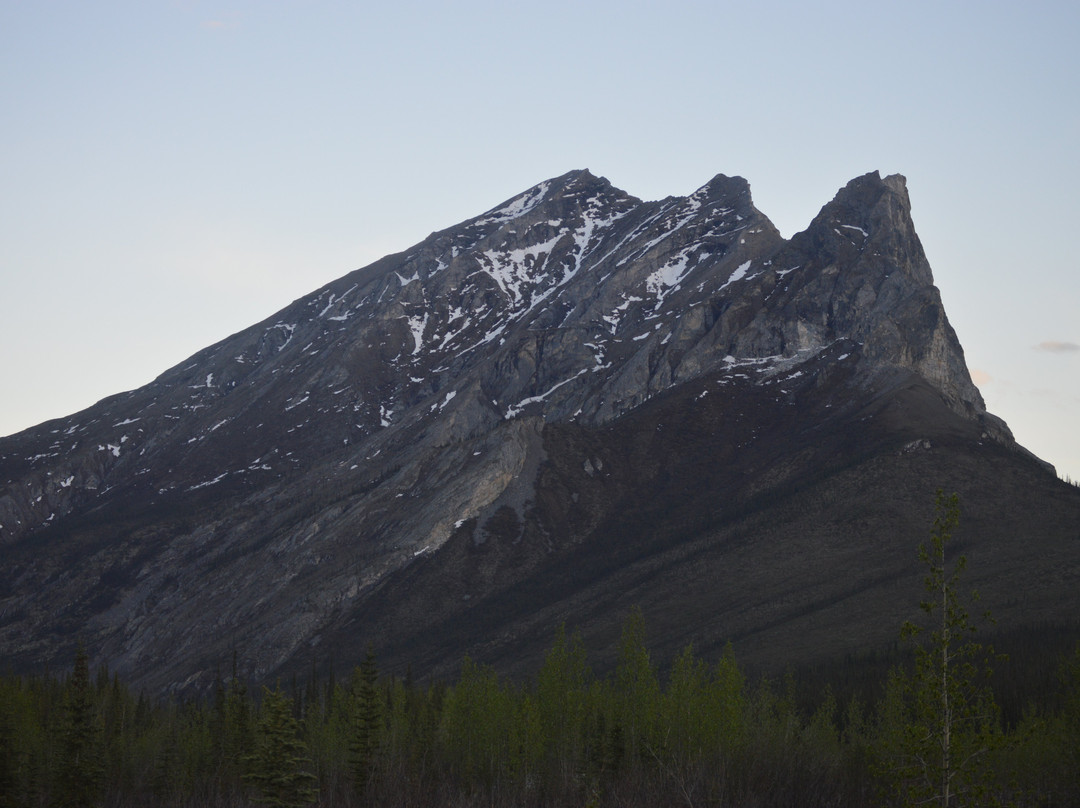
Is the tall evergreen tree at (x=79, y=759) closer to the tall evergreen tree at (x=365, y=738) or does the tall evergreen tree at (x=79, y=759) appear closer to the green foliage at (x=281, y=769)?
the tall evergreen tree at (x=365, y=738)

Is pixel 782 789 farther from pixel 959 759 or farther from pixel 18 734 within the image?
pixel 18 734

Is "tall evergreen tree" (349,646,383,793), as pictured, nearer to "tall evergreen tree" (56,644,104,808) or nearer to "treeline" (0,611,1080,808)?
"treeline" (0,611,1080,808)

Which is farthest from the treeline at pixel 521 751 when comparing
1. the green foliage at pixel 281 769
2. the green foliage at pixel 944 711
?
the green foliage at pixel 944 711

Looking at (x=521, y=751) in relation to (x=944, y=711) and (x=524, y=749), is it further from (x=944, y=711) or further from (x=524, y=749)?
(x=944, y=711)

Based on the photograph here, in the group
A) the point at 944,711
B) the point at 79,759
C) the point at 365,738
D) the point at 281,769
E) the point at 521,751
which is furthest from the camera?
the point at 521,751

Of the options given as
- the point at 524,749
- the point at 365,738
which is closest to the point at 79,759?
the point at 365,738

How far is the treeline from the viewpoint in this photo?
6794 cm

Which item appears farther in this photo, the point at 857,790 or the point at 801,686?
the point at 801,686

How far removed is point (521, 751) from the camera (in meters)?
88.6

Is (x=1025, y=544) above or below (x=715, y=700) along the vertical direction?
above

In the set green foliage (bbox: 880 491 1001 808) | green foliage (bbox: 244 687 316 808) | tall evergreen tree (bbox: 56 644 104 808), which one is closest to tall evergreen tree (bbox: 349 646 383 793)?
tall evergreen tree (bbox: 56 644 104 808)

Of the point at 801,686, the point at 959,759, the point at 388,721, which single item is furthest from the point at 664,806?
the point at 801,686

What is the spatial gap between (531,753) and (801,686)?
68.0 m

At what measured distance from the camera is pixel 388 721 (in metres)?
108
